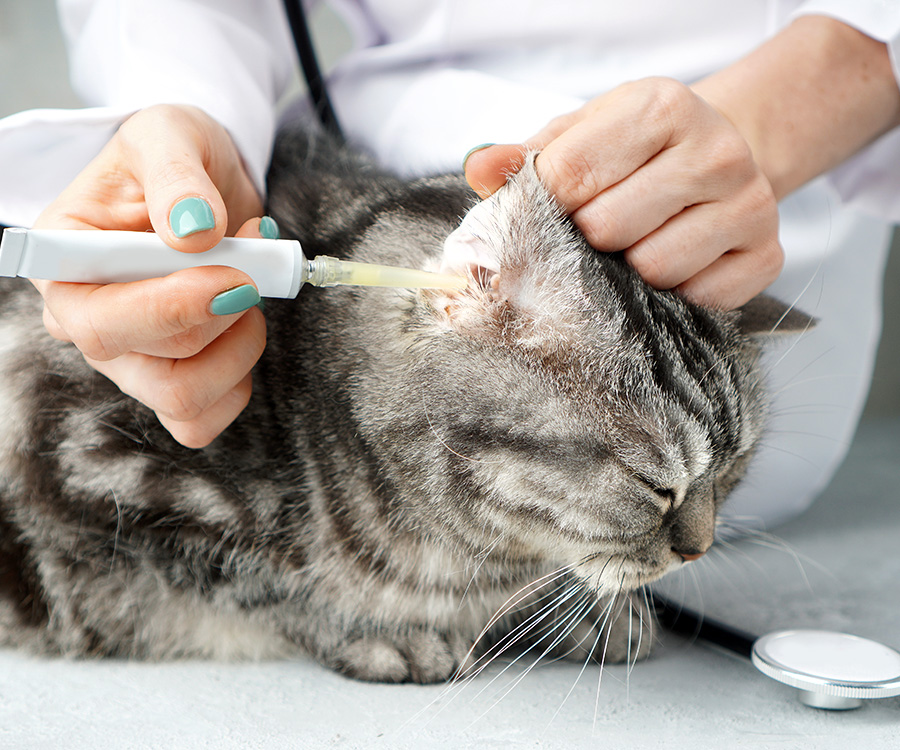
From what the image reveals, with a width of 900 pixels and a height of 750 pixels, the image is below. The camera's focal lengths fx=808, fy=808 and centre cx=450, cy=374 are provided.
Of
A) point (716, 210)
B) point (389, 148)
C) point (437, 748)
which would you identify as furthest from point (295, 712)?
point (389, 148)

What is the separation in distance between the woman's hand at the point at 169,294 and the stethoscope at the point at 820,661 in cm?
56

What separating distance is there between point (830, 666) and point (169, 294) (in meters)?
0.66

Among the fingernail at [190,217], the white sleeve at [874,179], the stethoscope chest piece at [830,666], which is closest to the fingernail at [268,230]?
the fingernail at [190,217]

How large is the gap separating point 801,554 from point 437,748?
73cm

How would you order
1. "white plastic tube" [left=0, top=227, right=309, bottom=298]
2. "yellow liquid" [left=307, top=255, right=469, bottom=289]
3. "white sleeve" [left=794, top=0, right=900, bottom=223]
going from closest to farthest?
"white plastic tube" [left=0, top=227, right=309, bottom=298] < "yellow liquid" [left=307, top=255, right=469, bottom=289] < "white sleeve" [left=794, top=0, right=900, bottom=223]

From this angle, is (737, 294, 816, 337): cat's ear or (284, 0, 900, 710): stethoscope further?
(737, 294, 816, 337): cat's ear

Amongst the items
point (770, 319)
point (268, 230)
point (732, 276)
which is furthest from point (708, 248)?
point (268, 230)

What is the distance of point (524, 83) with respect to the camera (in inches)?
43.5

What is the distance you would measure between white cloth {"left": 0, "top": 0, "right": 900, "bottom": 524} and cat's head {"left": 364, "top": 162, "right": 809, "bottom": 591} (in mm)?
241

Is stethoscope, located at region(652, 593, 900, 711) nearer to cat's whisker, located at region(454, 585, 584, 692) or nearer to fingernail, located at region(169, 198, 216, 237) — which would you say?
cat's whisker, located at region(454, 585, 584, 692)

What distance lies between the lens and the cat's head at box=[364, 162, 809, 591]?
2.23 feet

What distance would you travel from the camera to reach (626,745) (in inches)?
27.0

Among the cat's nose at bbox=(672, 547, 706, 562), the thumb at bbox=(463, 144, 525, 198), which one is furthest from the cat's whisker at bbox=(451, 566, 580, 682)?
the thumb at bbox=(463, 144, 525, 198)

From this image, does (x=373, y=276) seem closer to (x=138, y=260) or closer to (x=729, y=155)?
(x=138, y=260)
